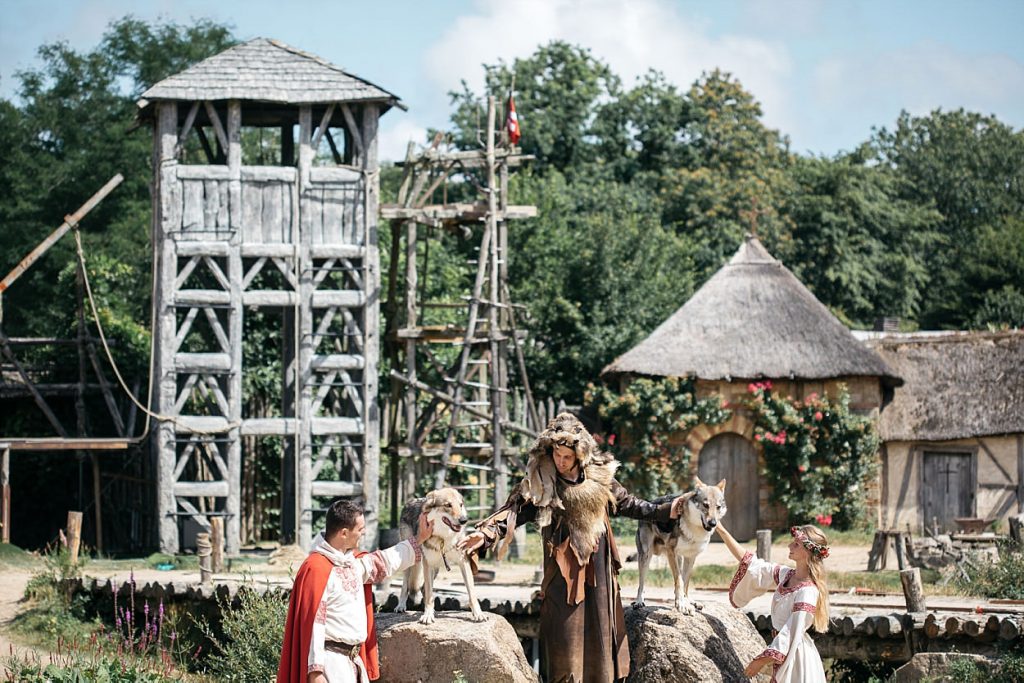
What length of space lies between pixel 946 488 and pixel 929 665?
1378cm

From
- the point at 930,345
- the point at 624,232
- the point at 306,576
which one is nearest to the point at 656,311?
the point at 624,232

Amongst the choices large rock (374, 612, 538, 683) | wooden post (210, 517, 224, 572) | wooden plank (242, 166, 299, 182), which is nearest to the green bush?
large rock (374, 612, 538, 683)

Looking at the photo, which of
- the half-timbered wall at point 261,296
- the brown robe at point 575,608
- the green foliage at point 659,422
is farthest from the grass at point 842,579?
the brown robe at point 575,608

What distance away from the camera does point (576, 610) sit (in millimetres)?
8539

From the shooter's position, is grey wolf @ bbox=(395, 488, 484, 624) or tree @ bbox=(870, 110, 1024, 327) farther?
tree @ bbox=(870, 110, 1024, 327)

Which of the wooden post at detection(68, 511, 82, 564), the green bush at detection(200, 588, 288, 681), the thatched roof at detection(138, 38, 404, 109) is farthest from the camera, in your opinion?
the thatched roof at detection(138, 38, 404, 109)

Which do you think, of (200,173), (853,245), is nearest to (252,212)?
(200,173)

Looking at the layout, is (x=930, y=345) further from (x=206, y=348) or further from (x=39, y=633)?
(x=39, y=633)

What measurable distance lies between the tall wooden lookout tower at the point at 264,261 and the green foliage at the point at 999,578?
8757 millimetres

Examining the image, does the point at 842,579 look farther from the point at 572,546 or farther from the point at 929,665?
the point at 572,546

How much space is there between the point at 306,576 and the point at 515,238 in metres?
21.7

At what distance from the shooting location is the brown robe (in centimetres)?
851

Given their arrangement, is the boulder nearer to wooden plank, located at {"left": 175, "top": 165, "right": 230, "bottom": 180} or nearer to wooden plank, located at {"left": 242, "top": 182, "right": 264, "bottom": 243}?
wooden plank, located at {"left": 242, "top": 182, "right": 264, "bottom": 243}

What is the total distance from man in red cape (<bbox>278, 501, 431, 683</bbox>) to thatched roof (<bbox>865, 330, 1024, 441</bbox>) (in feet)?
57.3
